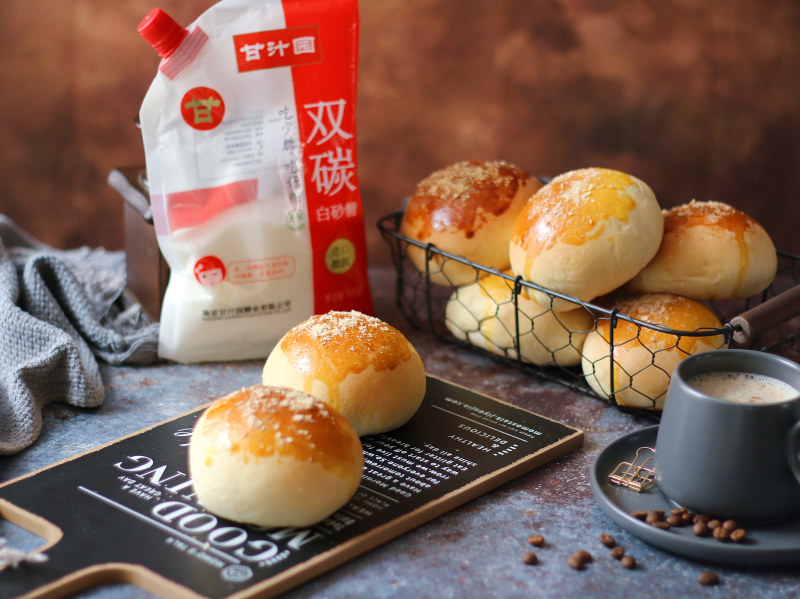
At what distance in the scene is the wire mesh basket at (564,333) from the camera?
795 millimetres

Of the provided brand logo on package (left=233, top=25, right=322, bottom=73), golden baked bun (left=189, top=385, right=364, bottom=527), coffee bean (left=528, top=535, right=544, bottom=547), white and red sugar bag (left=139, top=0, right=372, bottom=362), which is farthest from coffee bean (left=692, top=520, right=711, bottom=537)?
brand logo on package (left=233, top=25, right=322, bottom=73)

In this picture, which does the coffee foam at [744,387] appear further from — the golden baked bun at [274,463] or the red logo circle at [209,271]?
the red logo circle at [209,271]

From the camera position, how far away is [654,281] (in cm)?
83

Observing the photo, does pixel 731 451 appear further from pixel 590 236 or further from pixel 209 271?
pixel 209 271

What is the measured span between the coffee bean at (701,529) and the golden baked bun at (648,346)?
0.64 feet

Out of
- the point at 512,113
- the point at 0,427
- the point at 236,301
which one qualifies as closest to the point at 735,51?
the point at 512,113

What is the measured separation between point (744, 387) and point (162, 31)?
0.66m

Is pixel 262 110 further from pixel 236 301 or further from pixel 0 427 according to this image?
pixel 0 427

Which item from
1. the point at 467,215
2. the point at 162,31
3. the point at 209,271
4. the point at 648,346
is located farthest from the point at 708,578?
the point at 162,31

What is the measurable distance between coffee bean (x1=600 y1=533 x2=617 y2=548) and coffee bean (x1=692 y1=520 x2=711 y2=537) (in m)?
0.06

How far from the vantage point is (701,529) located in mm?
617

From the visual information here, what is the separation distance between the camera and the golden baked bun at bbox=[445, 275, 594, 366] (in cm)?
89

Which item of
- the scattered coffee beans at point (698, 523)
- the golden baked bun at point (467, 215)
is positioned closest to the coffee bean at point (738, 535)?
the scattered coffee beans at point (698, 523)

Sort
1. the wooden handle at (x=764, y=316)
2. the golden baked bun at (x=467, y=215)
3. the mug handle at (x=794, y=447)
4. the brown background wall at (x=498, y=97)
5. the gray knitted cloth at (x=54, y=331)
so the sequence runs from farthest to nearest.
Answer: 1. the brown background wall at (x=498, y=97)
2. the golden baked bun at (x=467, y=215)
3. the gray knitted cloth at (x=54, y=331)
4. the wooden handle at (x=764, y=316)
5. the mug handle at (x=794, y=447)
